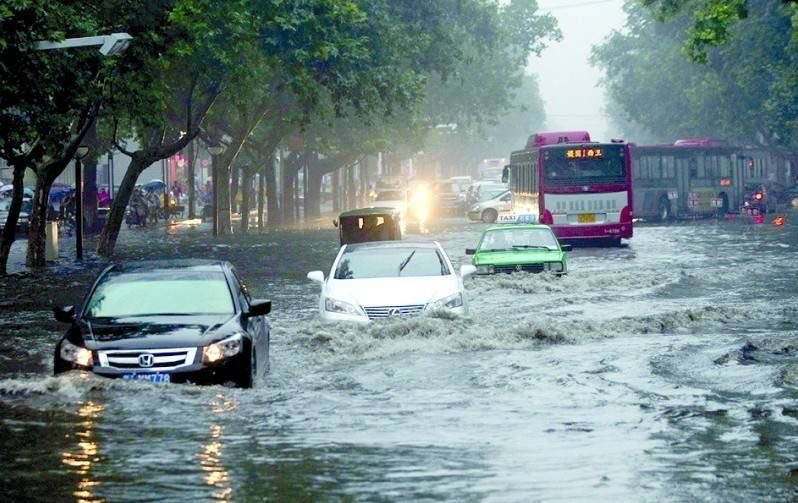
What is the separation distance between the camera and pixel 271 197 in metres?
71.9

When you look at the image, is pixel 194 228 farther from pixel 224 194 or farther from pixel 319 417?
pixel 319 417

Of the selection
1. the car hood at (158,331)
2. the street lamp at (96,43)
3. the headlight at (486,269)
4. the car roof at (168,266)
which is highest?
the street lamp at (96,43)

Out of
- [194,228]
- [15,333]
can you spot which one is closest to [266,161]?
[194,228]

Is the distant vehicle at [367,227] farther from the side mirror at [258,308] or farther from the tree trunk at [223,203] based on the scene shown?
the side mirror at [258,308]

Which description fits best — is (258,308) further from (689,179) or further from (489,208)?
(489,208)

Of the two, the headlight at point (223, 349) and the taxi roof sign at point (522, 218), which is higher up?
the taxi roof sign at point (522, 218)

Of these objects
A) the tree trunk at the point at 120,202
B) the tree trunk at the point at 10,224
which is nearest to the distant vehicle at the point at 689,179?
the tree trunk at the point at 120,202

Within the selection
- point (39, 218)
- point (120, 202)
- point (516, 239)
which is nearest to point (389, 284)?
point (516, 239)

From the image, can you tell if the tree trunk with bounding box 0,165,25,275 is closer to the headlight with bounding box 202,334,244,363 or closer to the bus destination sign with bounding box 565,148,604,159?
the bus destination sign with bounding box 565,148,604,159

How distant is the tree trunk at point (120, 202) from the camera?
43.2 metres

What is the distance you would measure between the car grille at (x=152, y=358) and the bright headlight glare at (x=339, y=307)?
5627mm

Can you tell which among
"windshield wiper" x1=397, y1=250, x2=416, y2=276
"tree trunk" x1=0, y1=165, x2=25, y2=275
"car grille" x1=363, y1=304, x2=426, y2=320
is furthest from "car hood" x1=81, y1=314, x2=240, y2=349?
"tree trunk" x1=0, y1=165, x2=25, y2=275

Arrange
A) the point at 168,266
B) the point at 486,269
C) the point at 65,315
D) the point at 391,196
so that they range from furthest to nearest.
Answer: the point at 391,196 → the point at 486,269 → the point at 168,266 → the point at 65,315

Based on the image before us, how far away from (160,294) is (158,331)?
1.18 metres
